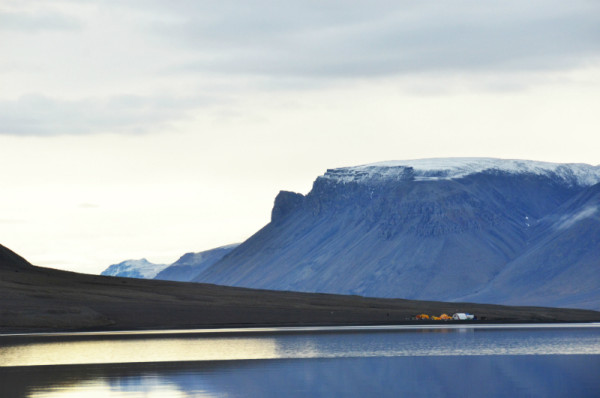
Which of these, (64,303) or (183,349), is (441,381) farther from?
(64,303)

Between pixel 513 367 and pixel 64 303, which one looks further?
pixel 64 303

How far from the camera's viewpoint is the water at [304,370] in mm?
56125

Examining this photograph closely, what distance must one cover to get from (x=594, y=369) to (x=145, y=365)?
2924 centimetres

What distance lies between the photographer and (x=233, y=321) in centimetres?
18750

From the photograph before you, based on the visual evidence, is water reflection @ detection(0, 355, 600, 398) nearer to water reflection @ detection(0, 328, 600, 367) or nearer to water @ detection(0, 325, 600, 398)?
water @ detection(0, 325, 600, 398)

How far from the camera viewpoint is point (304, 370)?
69000mm

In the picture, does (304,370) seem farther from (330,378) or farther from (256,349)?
(256,349)

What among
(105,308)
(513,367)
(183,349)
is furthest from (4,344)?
(105,308)

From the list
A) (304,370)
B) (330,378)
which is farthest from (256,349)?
(330,378)

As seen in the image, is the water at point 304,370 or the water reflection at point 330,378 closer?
the water reflection at point 330,378

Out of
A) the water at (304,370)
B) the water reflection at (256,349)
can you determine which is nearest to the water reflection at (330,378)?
the water at (304,370)

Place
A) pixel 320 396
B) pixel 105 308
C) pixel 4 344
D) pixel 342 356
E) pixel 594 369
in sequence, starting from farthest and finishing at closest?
pixel 105 308 < pixel 4 344 < pixel 342 356 < pixel 594 369 < pixel 320 396

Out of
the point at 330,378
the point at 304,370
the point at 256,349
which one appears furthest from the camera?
the point at 256,349

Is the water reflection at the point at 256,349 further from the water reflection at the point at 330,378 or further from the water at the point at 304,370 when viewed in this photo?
the water reflection at the point at 330,378
